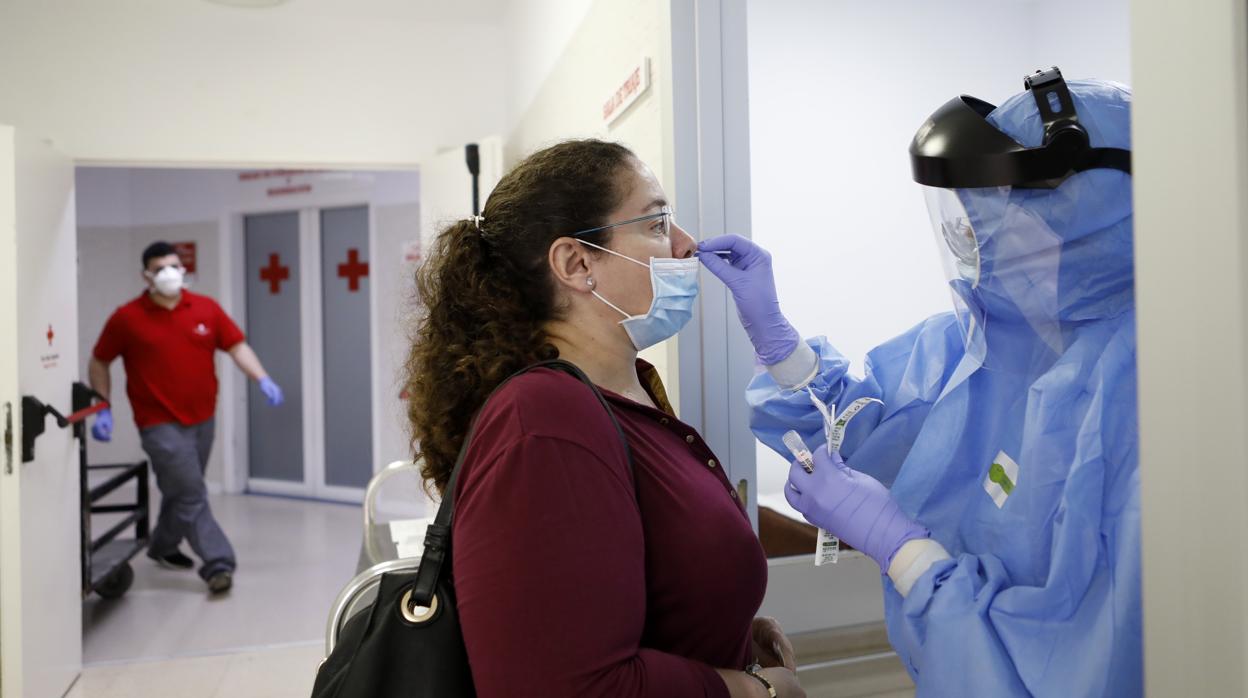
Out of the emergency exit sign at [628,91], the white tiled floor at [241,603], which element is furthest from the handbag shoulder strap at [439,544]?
the white tiled floor at [241,603]

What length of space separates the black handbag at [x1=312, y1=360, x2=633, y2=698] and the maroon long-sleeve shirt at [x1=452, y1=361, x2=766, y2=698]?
0.04 meters

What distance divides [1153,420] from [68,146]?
13.1 feet

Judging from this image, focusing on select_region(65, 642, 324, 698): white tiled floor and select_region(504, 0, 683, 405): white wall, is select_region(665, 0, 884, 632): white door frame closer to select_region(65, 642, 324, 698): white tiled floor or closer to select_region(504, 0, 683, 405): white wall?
select_region(504, 0, 683, 405): white wall

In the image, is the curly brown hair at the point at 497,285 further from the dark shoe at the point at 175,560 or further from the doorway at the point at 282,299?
the doorway at the point at 282,299

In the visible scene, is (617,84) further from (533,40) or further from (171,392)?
(171,392)

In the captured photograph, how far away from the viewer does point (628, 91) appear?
6.12ft

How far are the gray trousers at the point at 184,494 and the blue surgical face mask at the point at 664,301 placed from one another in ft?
11.8

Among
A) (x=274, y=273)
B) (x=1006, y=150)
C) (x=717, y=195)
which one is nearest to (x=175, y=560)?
(x=274, y=273)

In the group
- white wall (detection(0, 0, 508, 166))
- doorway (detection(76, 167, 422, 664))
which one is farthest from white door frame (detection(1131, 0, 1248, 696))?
doorway (detection(76, 167, 422, 664))

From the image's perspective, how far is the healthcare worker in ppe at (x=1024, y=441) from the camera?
813 mm

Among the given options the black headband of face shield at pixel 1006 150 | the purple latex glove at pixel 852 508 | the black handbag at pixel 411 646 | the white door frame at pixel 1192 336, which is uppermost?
the black headband of face shield at pixel 1006 150

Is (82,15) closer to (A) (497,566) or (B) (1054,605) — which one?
(A) (497,566)

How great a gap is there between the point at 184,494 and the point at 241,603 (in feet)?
1.91

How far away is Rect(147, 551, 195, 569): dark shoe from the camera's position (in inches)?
171
